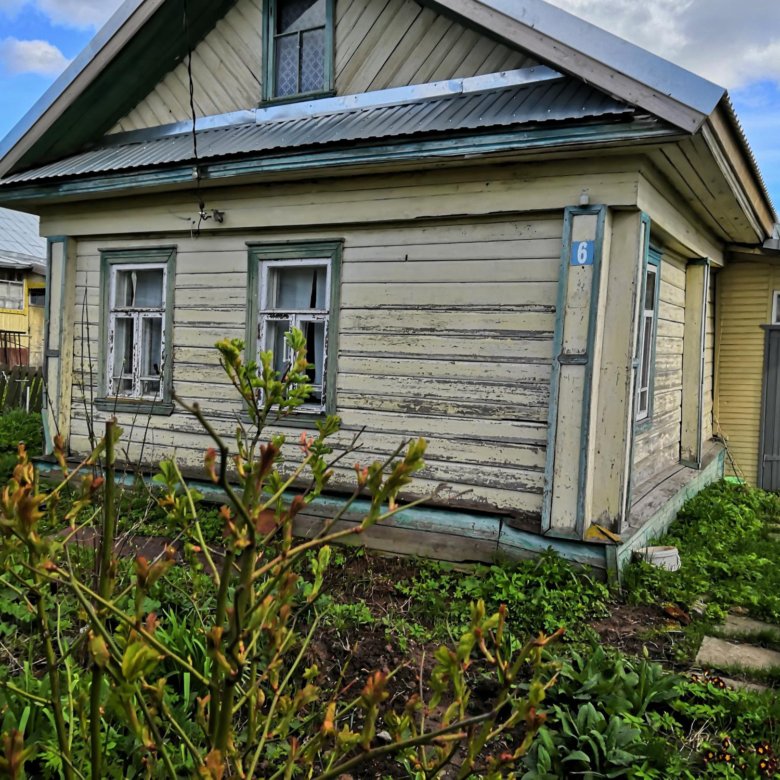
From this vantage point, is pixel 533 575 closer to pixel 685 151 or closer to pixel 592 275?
pixel 592 275

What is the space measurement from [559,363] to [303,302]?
2347 mm

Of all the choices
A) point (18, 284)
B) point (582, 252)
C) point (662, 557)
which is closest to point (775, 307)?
point (662, 557)

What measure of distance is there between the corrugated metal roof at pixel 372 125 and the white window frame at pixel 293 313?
38.1 inches

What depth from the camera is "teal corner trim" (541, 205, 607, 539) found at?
465 centimetres


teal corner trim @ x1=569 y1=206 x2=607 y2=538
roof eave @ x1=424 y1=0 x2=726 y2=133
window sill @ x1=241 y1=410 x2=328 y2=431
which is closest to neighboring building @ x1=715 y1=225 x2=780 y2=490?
teal corner trim @ x1=569 y1=206 x2=607 y2=538

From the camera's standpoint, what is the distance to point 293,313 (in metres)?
5.86

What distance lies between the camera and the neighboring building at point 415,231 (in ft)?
15.4

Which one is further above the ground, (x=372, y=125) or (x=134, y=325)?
(x=372, y=125)

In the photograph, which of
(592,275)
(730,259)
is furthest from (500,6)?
(730,259)

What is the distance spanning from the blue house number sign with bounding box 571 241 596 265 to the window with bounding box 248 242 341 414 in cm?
195

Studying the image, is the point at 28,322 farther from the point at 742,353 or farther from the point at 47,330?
the point at 742,353

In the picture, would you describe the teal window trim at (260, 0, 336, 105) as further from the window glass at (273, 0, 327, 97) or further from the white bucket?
the white bucket

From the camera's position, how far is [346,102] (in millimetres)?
5855

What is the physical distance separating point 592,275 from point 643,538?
2.19 m
